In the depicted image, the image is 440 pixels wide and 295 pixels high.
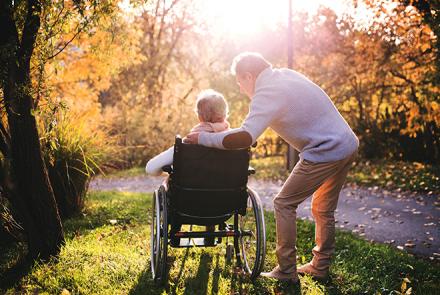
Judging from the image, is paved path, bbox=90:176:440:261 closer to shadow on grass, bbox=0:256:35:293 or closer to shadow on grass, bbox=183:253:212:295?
shadow on grass, bbox=183:253:212:295

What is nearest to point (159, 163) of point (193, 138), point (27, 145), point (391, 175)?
point (193, 138)

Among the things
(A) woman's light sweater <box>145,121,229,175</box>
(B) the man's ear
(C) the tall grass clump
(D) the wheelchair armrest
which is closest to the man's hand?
(A) woman's light sweater <box>145,121,229,175</box>

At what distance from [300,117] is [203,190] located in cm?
94

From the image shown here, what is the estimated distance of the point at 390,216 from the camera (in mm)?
7316

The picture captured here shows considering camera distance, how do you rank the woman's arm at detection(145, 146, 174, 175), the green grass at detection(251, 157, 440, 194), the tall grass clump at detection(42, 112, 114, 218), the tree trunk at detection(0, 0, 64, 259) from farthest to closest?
1. the green grass at detection(251, 157, 440, 194)
2. the tall grass clump at detection(42, 112, 114, 218)
3. the woman's arm at detection(145, 146, 174, 175)
4. the tree trunk at detection(0, 0, 64, 259)

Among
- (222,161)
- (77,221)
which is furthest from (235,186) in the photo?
(77,221)

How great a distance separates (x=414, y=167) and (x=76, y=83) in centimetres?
976

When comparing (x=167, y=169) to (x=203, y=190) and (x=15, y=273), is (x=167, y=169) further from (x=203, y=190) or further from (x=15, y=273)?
(x=15, y=273)

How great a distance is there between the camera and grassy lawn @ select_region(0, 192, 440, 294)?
135 inches

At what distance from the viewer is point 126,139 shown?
14688 mm

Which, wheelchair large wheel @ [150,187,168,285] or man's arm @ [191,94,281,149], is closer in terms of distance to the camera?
man's arm @ [191,94,281,149]

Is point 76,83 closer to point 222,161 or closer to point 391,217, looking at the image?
point 391,217

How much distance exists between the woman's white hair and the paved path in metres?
3.18

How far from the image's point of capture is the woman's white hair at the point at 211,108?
367 centimetres
